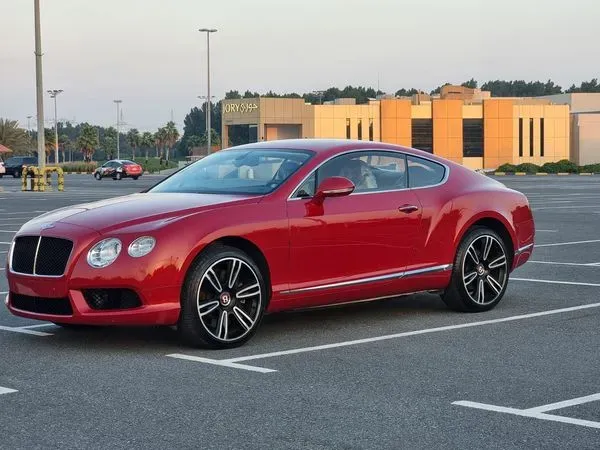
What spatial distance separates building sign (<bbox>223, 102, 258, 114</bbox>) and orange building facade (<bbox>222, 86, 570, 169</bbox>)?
0.10m

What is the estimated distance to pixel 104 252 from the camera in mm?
7570

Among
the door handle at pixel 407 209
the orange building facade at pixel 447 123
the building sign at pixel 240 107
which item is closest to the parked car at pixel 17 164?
the orange building facade at pixel 447 123

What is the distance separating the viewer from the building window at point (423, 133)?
10119 centimetres

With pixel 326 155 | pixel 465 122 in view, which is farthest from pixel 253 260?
pixel 465 122

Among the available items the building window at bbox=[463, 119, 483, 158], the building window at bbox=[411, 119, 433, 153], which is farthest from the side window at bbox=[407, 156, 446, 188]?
the building window at bbox=[463, 119, 483, 158]

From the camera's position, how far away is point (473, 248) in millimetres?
9609

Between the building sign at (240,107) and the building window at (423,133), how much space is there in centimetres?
1585

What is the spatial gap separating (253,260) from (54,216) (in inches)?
61.7

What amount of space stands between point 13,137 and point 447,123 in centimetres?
5369

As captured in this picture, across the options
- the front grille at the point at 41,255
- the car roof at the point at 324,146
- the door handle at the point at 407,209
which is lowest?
the front grille at the point at 41,255

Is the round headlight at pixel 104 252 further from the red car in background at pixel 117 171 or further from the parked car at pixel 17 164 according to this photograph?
the parked car at pixel 17 164

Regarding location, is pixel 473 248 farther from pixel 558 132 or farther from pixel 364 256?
pixel 558 132

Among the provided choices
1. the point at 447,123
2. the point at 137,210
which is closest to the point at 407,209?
the point at 137,210

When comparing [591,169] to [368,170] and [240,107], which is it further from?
[368,170]
